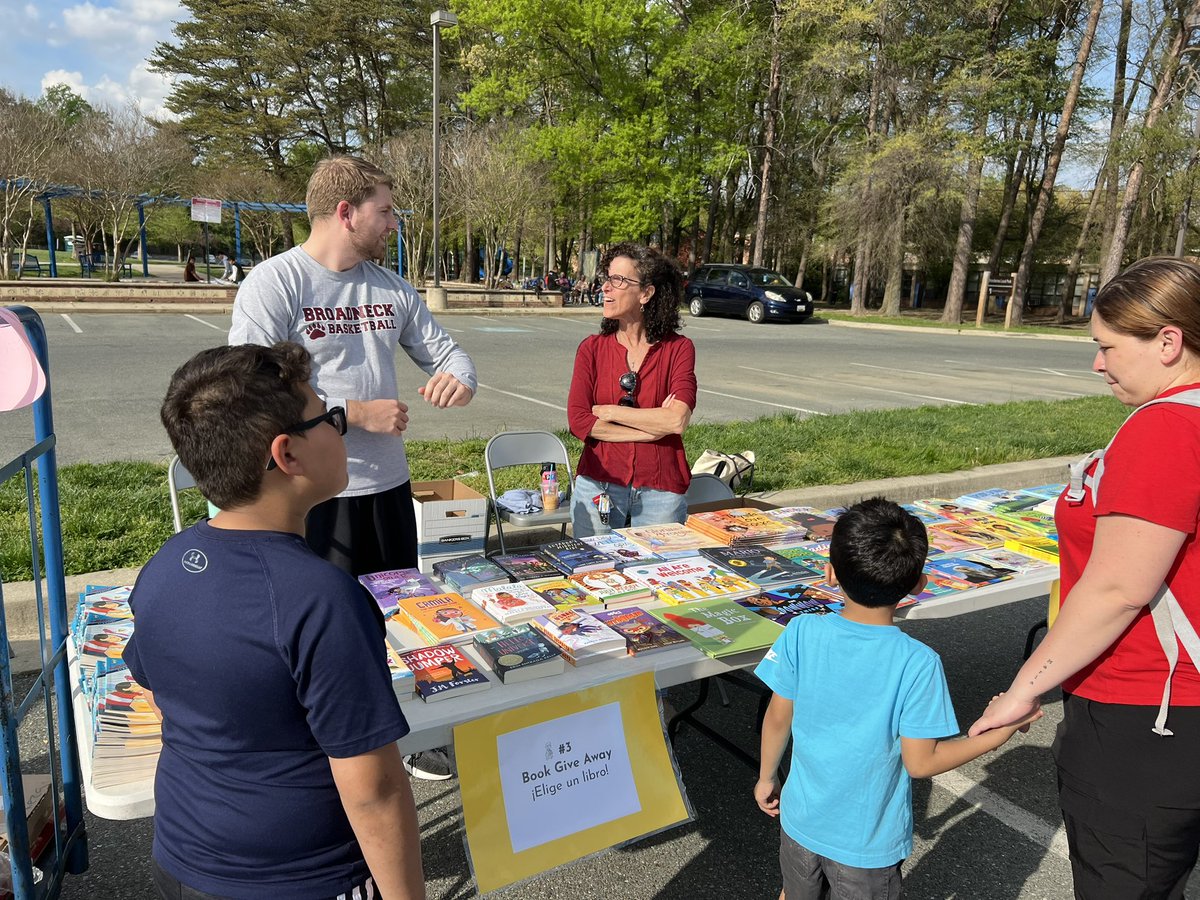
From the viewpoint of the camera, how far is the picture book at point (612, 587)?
9.00 ft

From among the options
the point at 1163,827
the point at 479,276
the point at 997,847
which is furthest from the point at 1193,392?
the point at 479,276

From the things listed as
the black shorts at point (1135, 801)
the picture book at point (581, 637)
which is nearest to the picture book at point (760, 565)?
the picture book at point (581, 637)

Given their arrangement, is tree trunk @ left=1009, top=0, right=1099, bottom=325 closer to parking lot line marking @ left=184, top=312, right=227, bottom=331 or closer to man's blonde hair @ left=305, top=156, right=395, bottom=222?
parking lot line marking @ left=184, top=312, right=227, bottom=331

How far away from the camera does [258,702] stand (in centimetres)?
124

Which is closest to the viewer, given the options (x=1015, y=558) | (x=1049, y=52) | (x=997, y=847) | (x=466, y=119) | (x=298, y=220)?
(x=997, y=847)

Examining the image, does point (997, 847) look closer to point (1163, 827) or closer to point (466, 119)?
point (1163, 827)

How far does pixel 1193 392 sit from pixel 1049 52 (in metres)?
31.0

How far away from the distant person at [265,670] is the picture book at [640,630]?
109cm

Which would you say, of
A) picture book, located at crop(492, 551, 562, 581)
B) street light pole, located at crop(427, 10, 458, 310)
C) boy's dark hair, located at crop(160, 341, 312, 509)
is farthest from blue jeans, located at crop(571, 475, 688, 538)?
street light pole, located at crop(427, 10, 458, 310)

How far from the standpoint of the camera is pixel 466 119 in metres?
39.3

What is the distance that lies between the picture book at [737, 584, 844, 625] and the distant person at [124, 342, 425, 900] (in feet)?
5.14

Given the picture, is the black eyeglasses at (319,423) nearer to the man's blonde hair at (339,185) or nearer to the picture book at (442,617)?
the picture book at (442,617)

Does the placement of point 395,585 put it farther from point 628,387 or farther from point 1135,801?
point 1135,801

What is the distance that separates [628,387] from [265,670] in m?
2.64
